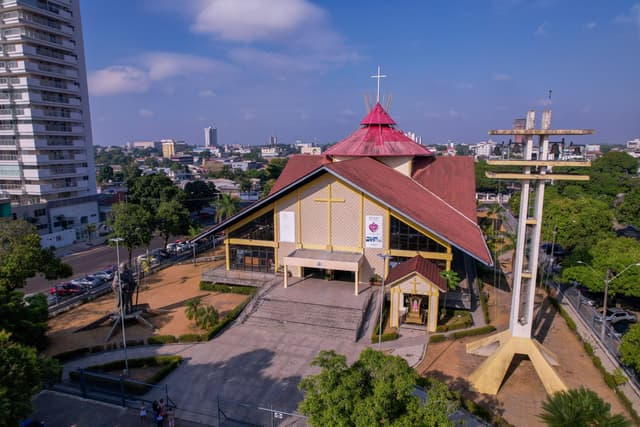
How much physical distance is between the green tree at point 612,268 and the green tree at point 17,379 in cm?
3350

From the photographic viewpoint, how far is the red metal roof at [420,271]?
25.6m

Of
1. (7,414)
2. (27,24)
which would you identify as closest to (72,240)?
(27,24)

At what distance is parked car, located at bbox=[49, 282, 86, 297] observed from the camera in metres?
33.9

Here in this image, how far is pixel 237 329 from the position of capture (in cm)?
2692

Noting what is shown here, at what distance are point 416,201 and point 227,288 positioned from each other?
16.7 metres

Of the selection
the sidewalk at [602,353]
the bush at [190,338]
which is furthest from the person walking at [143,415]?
the sidewalk at [602,353]

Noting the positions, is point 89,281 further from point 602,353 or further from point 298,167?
point 602,353

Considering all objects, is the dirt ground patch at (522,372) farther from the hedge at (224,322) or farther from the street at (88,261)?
the street at (88,261)

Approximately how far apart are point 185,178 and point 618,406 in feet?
385

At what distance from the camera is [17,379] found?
44.4ft

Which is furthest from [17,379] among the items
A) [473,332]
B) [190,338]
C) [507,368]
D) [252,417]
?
[473,332]

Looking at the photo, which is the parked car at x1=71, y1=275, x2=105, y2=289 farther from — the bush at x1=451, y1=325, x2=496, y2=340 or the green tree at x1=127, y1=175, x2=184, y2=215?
the bush at x1=451, y1=325, x2=496, y2=340

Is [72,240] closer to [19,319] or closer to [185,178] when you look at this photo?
[19,319]

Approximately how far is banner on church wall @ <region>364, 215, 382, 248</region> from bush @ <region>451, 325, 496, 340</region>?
845 cm
